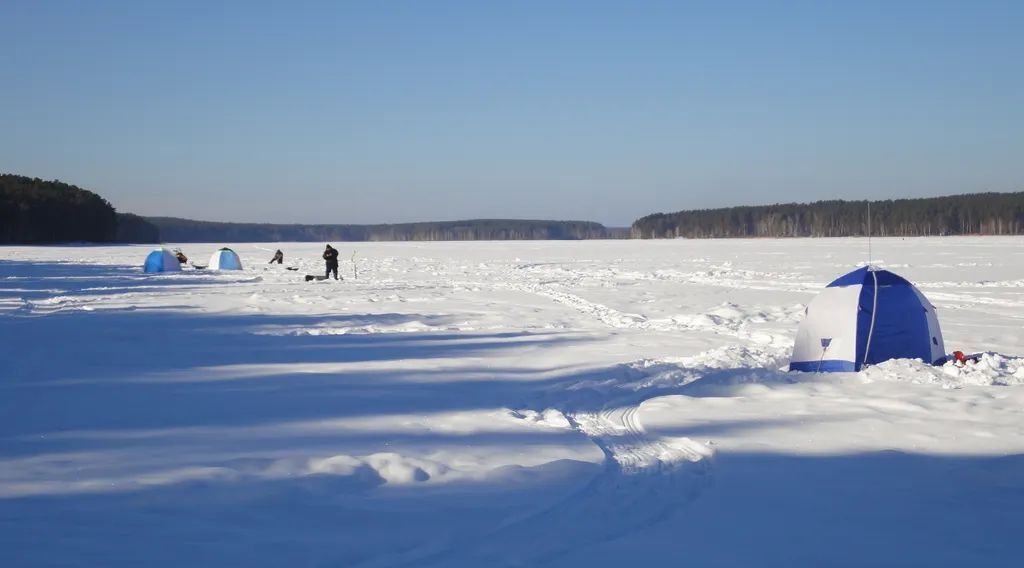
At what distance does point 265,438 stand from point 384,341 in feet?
19.6

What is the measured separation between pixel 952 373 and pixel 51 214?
94.7m

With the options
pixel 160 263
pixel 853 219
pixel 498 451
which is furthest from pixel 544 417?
pixel 853 219

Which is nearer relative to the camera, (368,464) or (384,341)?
(368,464)

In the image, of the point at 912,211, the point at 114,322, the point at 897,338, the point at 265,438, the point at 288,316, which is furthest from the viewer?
the point at 912,211

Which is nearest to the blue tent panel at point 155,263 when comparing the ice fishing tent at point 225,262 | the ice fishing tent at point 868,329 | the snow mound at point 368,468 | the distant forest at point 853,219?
the ice fishing tent at point 225,262

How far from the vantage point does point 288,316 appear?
1573cm

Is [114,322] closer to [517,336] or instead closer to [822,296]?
[517,336]

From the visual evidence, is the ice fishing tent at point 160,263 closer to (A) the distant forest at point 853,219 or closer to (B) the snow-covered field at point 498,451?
(B) the snow-covered field at point 498,451

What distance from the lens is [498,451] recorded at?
6008 mm

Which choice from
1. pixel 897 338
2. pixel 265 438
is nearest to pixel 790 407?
pixel 897 338

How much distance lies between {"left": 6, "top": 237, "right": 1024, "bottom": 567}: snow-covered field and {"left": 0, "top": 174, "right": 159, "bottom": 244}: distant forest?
81179 mm

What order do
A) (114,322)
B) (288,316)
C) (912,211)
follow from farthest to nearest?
(912,211) < (288,316) < (114,322)

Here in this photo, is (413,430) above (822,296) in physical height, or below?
below

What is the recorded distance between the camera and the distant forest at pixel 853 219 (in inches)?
4445
